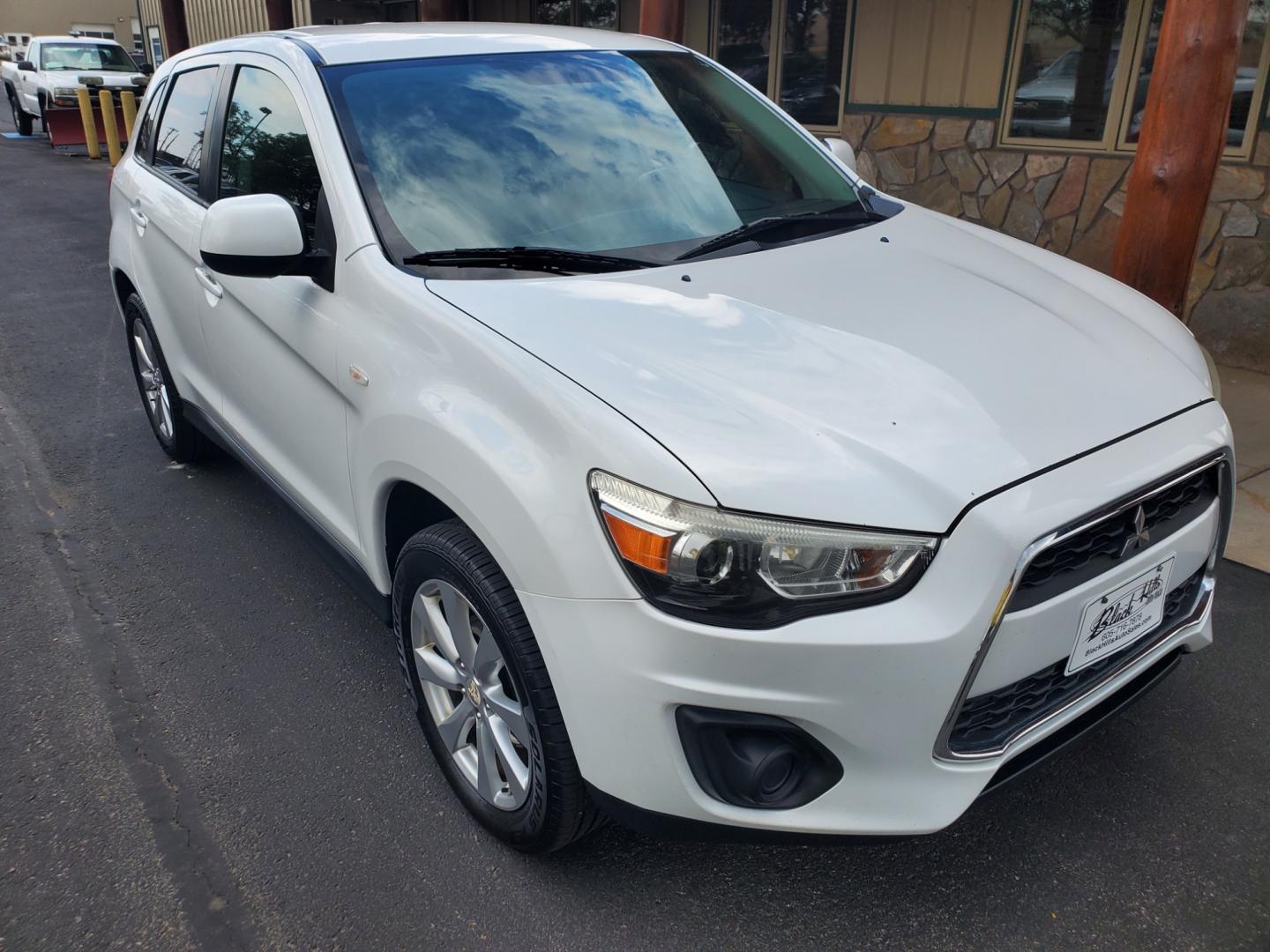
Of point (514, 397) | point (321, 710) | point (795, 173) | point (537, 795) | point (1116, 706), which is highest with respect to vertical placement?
point (795, 173)

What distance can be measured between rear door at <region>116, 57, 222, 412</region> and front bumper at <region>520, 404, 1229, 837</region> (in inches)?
91.6

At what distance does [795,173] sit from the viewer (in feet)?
10.3

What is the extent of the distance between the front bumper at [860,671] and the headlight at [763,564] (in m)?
0.03

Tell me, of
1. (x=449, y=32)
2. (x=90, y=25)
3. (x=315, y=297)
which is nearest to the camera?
(x=315, y=297)

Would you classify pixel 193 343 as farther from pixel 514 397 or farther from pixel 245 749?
pixel 514 397

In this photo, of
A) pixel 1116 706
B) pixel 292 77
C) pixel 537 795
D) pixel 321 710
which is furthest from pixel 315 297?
pixel 1116 706

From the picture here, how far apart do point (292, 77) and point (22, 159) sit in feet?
54.5

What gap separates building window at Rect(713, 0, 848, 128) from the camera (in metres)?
8.35

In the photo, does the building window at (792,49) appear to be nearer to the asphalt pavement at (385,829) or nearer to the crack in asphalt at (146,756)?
the asphalt pavement at (385,829)

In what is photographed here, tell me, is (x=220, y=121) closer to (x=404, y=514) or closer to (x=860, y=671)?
(x=404, y=514)

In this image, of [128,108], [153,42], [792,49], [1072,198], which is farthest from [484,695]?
[153,42]

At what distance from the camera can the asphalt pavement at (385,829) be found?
210cm

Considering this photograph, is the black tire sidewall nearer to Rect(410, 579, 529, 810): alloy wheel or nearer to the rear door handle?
Rect(410, 579, 529, 810): alloy wheel

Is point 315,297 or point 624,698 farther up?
point 315,297
